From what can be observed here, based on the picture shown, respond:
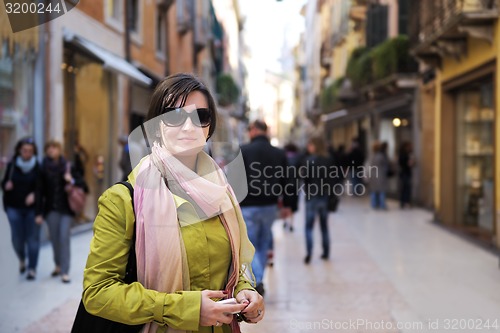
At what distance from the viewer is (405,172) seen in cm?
1627

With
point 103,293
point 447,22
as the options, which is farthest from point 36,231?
point 447,22

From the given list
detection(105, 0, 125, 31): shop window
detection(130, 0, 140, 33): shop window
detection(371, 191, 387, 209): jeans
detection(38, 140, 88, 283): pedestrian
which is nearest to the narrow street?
detection(38, 140, 88, 283): pedestrian

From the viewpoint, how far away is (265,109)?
4481 inches

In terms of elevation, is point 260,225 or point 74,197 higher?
point 74,197

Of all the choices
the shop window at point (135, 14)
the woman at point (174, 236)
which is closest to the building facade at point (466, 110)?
the shop window at point (135, 14)

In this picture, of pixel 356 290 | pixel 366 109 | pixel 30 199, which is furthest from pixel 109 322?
pixel 366 109

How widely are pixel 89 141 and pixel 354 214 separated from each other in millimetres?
6625

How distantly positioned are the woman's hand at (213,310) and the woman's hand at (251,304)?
0.32 ft

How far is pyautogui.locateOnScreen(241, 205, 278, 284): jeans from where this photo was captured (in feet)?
20.8

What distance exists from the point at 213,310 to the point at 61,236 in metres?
5.73

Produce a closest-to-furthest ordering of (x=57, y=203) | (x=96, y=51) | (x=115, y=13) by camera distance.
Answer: (x=57, y=203) → (x=96, y=51) → (x=115, y=13)

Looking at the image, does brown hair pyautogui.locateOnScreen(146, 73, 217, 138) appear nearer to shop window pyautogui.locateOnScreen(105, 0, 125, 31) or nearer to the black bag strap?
the black bag strap

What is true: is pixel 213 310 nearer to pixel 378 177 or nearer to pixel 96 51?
pixel 96 51

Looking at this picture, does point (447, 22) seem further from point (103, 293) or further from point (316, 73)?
point (316, 73)
